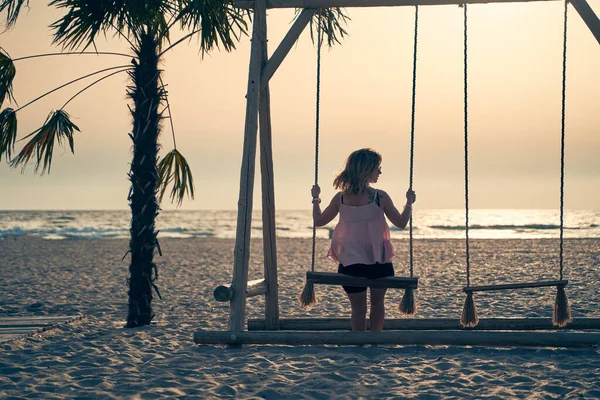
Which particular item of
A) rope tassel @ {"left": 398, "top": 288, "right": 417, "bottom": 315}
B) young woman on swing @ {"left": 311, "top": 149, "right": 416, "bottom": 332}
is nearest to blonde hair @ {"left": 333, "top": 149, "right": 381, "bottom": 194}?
young woman on swing @ {"left": 311, "top": 149, "right": 416, "bottom": 332}

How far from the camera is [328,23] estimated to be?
7.16 m

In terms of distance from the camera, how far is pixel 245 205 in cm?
578

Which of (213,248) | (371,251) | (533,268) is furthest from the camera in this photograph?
(213,248)

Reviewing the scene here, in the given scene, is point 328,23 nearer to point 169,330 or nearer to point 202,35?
point 202,35

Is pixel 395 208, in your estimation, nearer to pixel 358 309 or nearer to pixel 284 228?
pixel 358 309

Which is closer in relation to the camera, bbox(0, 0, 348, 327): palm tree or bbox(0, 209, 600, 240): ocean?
bbox(0, 0, 348, 327): palm tree

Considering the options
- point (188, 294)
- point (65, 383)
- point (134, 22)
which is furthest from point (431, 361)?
point (188, 294)

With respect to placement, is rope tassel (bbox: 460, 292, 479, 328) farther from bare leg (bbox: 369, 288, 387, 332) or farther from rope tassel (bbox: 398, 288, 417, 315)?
bare leg (bbox: 369, 288, 387, 332)

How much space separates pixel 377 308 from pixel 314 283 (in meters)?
0.55

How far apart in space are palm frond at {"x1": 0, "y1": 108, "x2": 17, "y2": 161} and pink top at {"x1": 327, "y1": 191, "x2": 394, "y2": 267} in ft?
11.0

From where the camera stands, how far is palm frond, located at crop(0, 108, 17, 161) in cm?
638

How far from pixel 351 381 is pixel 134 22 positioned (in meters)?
3.85

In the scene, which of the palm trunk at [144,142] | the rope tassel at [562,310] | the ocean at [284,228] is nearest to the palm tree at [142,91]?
the palm trunk at [144,142]

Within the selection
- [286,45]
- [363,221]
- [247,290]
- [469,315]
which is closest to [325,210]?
[363,221]
